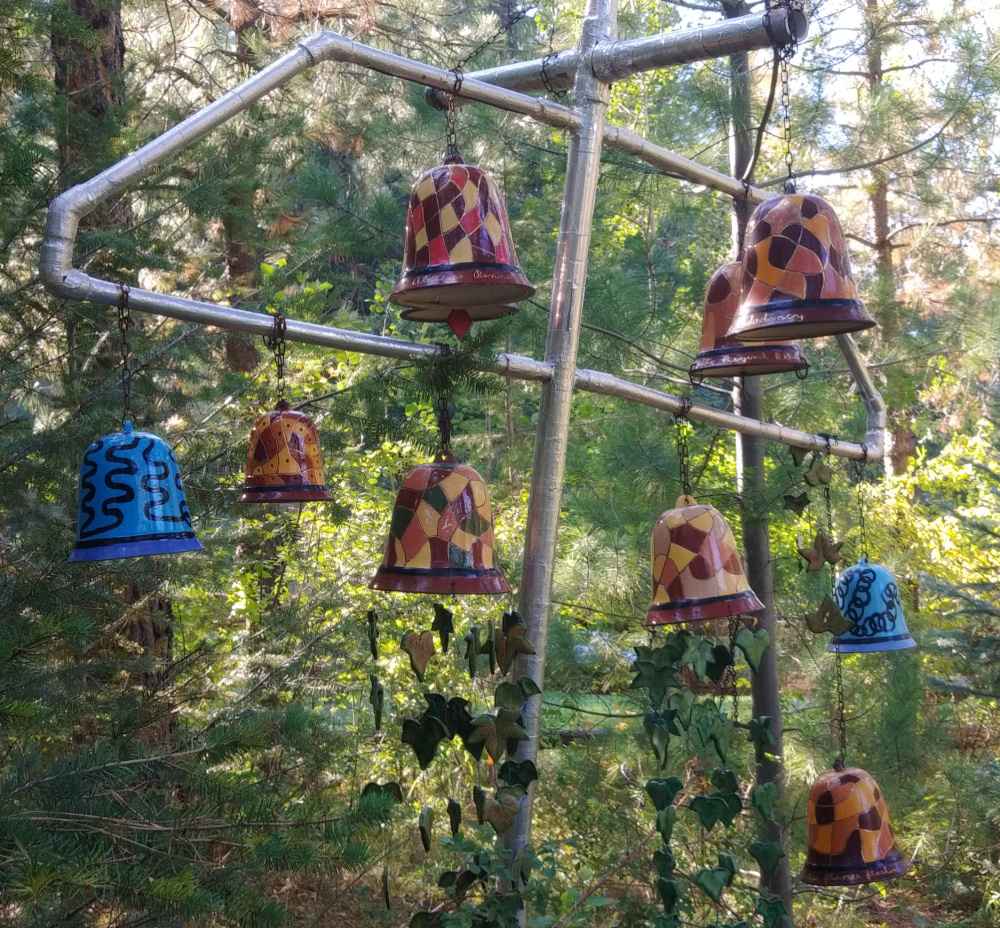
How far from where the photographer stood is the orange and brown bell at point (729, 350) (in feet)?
10.1

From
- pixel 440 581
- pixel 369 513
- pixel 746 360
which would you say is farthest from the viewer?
pixel 369 513

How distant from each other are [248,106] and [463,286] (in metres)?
0.55

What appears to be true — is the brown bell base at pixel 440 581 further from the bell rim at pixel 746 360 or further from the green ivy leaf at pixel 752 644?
the bell rim at pixel 746 360

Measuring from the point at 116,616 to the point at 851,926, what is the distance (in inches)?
153

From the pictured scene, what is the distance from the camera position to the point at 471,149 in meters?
6.44

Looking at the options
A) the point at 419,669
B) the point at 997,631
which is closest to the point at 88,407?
the point at 419,669

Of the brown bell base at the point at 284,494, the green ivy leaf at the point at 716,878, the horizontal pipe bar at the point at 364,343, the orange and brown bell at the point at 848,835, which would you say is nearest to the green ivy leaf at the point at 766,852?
the green ivy leaf at the point at 716,878

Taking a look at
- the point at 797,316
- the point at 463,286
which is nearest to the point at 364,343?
the point at 463,286

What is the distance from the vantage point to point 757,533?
4.04 metres

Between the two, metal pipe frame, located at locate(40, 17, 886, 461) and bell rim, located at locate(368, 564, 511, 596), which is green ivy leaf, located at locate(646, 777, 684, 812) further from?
metal pipe frame, located at locate(40, 17, 886, 461)

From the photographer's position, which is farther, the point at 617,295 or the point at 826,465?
the point at 617,295

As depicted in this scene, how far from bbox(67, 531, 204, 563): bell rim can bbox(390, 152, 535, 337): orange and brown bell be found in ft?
2.22

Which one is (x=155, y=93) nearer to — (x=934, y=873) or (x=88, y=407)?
(x=88, y=407)

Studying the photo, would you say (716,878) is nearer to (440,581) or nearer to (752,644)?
(752,644)
